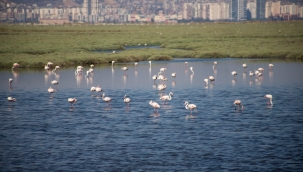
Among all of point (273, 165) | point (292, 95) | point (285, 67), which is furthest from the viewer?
point (285, 67)

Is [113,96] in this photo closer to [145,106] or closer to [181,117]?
[145,106]

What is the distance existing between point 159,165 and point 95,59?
1593 inches

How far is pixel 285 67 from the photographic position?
49.6 metres

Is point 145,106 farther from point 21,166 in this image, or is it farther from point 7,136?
point 21,166

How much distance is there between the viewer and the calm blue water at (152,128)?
18.6 meters

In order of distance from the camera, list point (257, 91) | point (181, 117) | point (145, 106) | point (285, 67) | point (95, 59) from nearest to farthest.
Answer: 1. point (181, 117)
2. point (145, 106)
3. point (257, 91)
4. point (285, 67)
5. point (95, 59)

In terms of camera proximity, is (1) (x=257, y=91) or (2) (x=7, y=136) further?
(1) (x=257, y=91)

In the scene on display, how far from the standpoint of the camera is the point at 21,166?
718 inches

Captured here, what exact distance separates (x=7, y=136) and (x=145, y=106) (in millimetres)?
8809

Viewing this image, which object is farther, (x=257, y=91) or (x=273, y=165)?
(x=257, y=91)

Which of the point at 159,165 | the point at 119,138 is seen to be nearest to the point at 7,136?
the point at 119,138

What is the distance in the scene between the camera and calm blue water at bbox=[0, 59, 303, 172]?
733 inches

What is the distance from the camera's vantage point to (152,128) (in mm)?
23703

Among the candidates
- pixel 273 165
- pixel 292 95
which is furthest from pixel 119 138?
pixel 292 95
